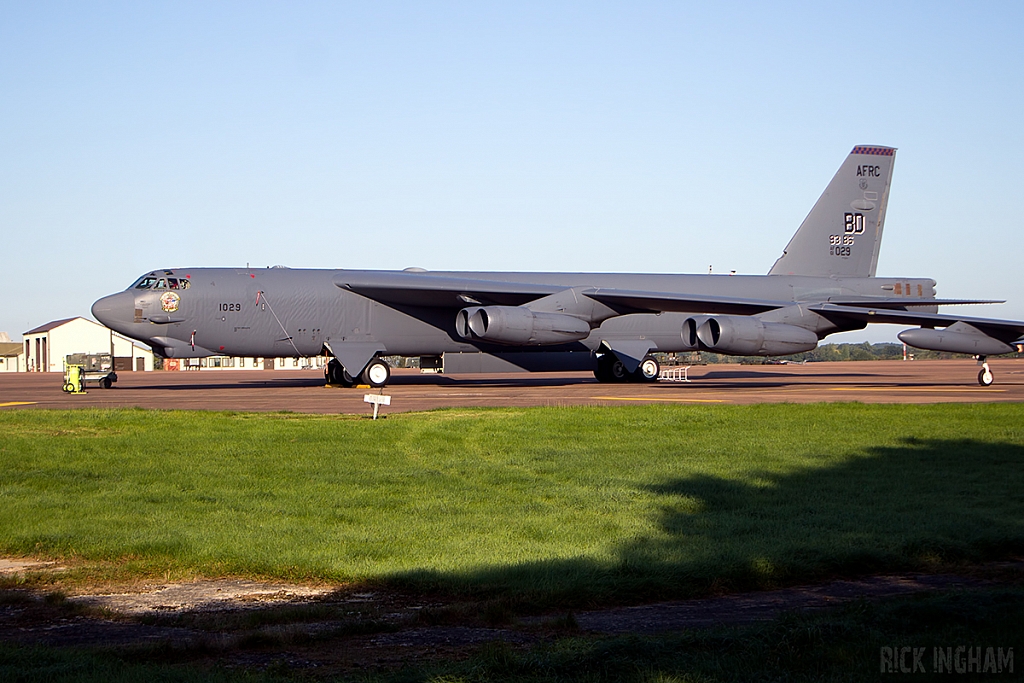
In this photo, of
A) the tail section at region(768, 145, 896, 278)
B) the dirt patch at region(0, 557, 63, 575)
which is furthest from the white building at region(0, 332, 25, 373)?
the dirt patch at region(0, 557, 63, 575)

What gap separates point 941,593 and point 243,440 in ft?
28.1

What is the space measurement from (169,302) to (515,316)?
9.22 m

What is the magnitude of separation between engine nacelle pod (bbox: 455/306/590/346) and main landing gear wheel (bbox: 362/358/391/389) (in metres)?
2.52

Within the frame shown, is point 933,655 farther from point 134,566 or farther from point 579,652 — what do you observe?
point 134,566

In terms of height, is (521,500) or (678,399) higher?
(521,500)

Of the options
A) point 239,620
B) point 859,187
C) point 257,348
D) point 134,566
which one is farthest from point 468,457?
point 859,187

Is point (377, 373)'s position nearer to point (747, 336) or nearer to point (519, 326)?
point (519, 326)

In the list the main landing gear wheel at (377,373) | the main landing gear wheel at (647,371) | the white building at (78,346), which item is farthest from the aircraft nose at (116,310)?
the white building at (78,346)

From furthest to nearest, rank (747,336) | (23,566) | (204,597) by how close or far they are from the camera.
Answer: (747,336) < (23,566) < (204,597)

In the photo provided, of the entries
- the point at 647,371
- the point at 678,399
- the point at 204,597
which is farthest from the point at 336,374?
the point at 204,597

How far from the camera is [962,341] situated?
2759cm

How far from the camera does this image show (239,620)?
190 inches

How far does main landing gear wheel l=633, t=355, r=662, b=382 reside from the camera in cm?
2950

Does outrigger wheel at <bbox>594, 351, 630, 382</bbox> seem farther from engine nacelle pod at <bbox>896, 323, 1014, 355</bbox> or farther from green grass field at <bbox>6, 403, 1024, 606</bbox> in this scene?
green grass field at <bbox>6, 403, 1024, 606</bbox>
